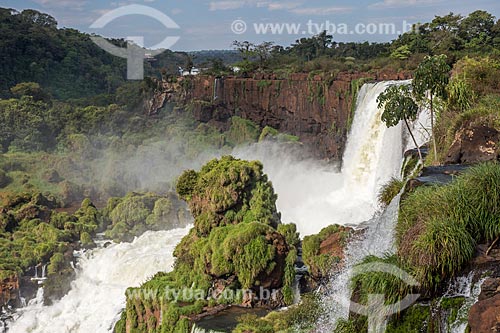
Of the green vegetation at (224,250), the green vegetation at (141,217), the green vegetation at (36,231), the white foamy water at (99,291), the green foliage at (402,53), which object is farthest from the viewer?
the green foliage at (402,53)

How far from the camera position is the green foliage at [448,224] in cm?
760

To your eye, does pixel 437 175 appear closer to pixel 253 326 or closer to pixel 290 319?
pixel 290 319

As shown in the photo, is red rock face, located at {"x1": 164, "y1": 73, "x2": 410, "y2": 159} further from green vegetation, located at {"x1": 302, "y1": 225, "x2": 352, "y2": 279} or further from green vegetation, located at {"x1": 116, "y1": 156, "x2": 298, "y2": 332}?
green vegetation, located at {"x1": 302, "y1": 225, "x2": 352, "y2": 279}

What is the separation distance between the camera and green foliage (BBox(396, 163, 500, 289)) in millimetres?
7598

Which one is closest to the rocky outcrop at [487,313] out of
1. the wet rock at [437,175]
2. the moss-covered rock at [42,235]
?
the wet rock at [437,175]

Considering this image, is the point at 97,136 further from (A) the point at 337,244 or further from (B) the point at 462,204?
(B) the point at 462,204

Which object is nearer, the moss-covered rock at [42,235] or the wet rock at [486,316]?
the wet rock at [486,316]

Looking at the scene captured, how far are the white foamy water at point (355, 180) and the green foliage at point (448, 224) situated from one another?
32.5ft

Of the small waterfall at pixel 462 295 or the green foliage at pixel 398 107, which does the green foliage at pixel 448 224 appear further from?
the green foliage at pixel 398 107

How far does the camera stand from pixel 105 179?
119 feet

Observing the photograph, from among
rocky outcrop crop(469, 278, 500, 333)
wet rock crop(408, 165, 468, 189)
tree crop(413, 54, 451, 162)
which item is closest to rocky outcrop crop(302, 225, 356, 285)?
tree crop(413, 54, 451, 162)

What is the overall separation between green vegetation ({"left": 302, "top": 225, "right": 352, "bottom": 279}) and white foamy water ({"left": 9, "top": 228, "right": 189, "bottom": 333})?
22.4 ft

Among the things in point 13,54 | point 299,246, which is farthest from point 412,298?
point 13,54

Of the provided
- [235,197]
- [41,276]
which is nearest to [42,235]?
[41,276]
